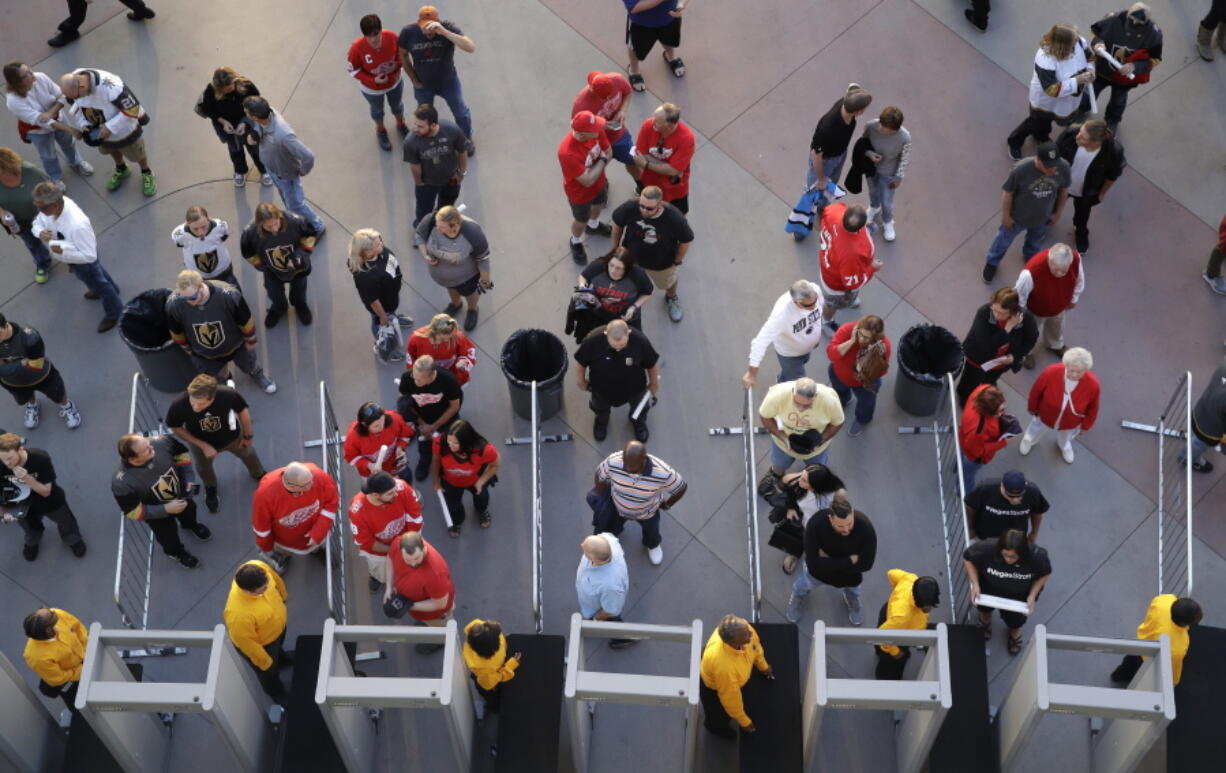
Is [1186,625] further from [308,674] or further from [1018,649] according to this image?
[308,674]

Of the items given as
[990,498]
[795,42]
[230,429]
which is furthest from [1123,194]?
[230,429]

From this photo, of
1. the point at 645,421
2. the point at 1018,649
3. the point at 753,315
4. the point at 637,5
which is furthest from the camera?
the point at 637,5

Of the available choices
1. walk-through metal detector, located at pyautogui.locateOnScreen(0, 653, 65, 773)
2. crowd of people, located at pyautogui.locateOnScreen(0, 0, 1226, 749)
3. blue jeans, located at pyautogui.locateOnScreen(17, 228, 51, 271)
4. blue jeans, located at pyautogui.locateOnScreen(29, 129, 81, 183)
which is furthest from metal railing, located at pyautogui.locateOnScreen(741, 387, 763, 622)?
blue jeans, located at pyautogui.locateOnScreen(29, 129, 81, 183)

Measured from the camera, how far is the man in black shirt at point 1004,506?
9250 mm

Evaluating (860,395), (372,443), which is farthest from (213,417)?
(860,395)

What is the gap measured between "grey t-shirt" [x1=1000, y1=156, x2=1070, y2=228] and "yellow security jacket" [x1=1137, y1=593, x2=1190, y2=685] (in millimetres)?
4113

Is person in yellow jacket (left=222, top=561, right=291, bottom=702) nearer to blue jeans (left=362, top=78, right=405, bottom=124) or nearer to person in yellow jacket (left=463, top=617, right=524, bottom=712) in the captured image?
person in yellow jacket (left=463, top=617, right=524, bottom=712)

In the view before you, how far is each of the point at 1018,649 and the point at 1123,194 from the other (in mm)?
5384

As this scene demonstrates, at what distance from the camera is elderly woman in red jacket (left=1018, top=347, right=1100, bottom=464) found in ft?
32.2

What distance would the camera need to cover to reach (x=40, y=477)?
31.6 feet

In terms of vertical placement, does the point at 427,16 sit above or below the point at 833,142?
above

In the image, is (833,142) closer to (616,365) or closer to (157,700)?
(616,365)

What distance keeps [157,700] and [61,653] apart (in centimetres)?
116

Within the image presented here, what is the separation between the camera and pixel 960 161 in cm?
1295
